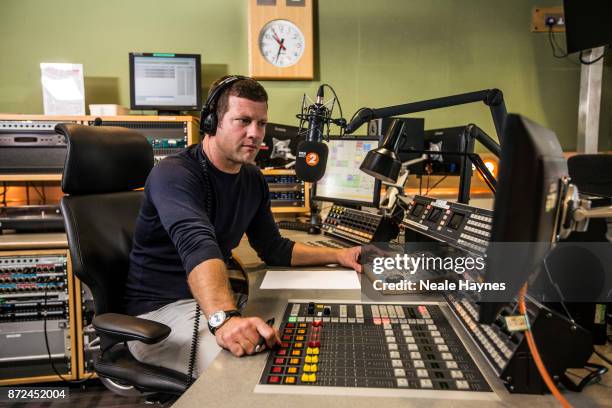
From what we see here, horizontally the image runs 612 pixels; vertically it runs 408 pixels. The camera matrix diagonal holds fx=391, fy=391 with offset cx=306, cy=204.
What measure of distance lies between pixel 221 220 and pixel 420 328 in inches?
30.3

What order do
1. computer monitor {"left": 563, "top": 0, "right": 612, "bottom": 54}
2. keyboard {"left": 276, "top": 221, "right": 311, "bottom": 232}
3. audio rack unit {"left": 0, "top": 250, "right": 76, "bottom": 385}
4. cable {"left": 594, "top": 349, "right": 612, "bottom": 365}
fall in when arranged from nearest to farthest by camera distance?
cable {"left": 594, "top": 349, "right": 612, "bottom": 365} < audio rack unit {"left": 0, "top": 250, "right": 76, "bottom": 385} < keyboard {"left": 276, "top": 221, "right": 311, "bottom": 232} < computer monitor {"left": 563, "top": 0, "right": 612, "bottom": 54}

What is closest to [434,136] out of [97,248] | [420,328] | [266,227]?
[266,227]

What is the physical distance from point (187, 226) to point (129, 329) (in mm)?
282

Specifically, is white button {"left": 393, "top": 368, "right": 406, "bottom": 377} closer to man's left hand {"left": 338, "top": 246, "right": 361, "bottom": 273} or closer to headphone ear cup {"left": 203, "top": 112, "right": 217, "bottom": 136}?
man's left hand {"left": 338, "top": 246, "right": 361, "bottom": 273}

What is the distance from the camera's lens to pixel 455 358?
0.68 m

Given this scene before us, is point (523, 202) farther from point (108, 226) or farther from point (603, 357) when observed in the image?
point (108, 226)

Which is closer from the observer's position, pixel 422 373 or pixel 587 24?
pixel 422 373

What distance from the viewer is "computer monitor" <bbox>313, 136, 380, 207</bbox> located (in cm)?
175

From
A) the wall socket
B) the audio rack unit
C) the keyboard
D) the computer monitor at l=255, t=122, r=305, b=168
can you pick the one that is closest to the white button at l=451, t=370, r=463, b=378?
the keyboard

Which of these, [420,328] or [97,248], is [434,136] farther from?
[97,248]

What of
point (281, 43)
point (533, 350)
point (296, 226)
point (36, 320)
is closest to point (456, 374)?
point (533, 350)

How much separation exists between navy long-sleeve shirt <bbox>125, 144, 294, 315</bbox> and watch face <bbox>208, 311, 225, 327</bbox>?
0.18 metres

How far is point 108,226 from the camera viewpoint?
130cm

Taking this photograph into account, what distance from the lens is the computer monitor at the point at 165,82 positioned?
87.7 inches
